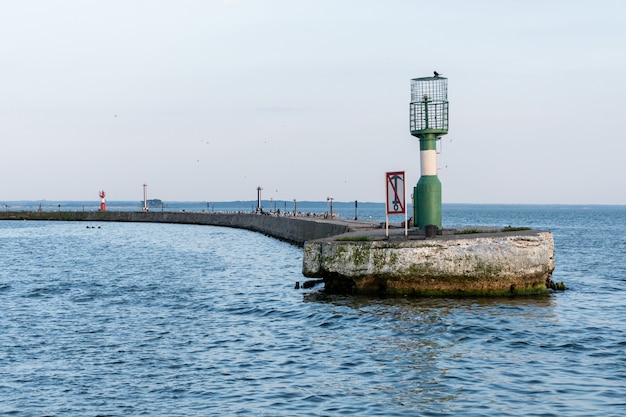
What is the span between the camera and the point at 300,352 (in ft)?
56.6

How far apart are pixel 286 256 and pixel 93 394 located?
1252 inches

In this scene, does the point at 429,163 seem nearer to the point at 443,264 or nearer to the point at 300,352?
the point at 443,264

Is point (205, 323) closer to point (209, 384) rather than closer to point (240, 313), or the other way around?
point (240, 313)

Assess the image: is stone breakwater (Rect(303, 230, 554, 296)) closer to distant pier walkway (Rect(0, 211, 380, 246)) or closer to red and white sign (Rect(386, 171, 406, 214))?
red and white sign (Rect(386, 171, 406, 214))

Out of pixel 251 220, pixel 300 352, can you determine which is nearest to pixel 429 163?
pixel 300 352

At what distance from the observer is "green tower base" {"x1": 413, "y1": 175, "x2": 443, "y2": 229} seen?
93.8ft

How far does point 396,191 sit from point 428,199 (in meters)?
2.00

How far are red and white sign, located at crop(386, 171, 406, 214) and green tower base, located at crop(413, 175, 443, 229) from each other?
1.58m

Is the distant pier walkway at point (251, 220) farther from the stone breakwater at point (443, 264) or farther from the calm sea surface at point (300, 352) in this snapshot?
the calm sea surface at point (300, 352)

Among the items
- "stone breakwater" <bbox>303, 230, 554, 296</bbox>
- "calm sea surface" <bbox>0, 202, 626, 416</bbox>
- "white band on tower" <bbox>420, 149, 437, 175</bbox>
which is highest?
"white band on tower" <bbox>420, 149, 437, 175</bbox>

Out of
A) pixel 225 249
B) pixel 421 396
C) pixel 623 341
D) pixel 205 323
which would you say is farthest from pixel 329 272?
pixel 225 249

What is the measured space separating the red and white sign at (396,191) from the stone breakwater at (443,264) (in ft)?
8.54

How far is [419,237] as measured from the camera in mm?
26297

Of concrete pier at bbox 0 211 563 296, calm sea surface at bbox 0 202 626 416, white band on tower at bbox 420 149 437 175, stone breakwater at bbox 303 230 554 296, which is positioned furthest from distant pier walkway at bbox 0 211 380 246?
calm sea surface at bbox 0 202 626 416
